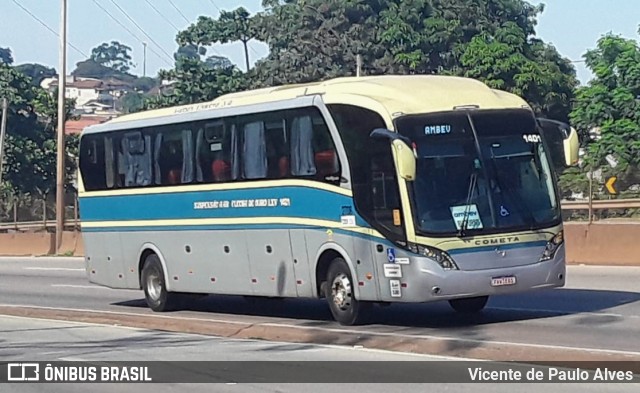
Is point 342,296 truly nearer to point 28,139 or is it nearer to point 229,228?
point 229,228

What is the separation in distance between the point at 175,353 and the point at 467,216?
163 inches

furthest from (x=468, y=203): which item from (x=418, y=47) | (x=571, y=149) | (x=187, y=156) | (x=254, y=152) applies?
(x=418, y=47)

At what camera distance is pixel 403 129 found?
15.7 m

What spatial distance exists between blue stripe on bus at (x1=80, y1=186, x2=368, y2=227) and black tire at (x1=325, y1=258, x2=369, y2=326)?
755mm

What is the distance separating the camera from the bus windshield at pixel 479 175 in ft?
50.9

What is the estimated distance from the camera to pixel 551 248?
16016mm

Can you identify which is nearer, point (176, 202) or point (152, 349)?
point (152, 349)

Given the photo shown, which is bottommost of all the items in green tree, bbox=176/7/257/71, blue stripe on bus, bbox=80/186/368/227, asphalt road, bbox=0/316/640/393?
asphalt road, bbox=0/316/640/393

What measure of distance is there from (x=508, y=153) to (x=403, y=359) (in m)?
4.14

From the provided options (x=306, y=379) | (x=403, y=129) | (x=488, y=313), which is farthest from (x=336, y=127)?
(x=306, y=379)

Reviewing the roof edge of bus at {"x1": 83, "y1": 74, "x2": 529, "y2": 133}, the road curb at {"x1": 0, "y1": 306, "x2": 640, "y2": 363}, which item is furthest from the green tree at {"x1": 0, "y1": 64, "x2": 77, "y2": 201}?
the roof edge of bus at {"x1": 83, "y1": 74, "x2": 529, "y2": 133}

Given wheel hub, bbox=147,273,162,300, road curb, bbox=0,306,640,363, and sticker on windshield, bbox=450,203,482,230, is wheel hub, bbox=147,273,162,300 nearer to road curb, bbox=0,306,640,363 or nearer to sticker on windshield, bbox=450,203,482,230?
road curb, bbox=0,306,640,363

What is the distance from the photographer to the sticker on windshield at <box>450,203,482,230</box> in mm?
15469

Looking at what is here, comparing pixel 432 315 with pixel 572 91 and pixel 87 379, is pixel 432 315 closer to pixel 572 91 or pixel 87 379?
pixel 87 379
